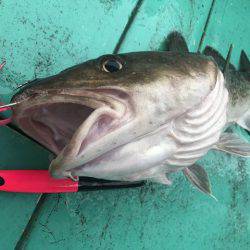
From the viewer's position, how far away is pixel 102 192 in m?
1.76

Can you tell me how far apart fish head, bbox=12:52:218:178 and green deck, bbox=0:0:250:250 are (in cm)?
26

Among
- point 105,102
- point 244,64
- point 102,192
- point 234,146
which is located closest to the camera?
point 105,102

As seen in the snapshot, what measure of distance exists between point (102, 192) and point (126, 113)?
2.09ft

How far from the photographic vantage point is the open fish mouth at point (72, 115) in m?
1.16

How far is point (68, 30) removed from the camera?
1.86 meters

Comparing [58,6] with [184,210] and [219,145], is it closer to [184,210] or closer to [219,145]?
[219,145]

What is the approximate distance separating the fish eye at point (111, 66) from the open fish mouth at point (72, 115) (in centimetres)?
8

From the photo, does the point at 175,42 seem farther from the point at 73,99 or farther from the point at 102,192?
the point at 73,99

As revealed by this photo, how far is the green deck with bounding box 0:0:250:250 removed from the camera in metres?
1.54

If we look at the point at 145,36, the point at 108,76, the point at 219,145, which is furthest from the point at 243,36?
the point at 108,76

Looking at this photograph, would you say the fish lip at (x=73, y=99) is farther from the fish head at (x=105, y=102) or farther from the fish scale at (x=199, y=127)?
the fish scale at (x=199, y=127)

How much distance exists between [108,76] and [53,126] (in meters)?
0.26

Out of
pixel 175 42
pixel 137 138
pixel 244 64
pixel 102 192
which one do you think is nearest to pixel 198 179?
pixel 102 192

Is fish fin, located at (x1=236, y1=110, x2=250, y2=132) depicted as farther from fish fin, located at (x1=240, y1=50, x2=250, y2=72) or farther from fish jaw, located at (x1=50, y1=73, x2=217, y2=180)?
fish jaw, located at (x1=50, y1=73, x2=217, y2=180)
